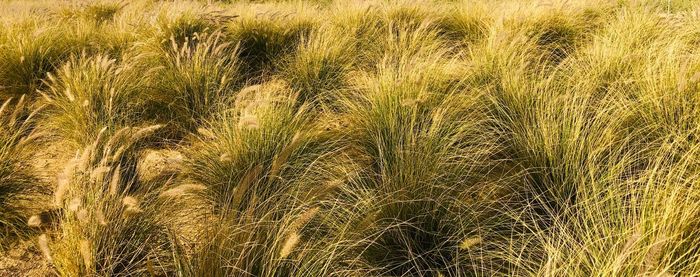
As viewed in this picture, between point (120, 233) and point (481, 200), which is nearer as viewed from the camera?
point (120, 233)

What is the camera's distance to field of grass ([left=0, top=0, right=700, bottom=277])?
190cm

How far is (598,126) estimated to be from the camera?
2754mm

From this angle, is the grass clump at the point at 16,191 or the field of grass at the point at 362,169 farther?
the grass clump at the point at 16,191

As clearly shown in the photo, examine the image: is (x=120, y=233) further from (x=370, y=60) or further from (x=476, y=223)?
(x=370, y=60)

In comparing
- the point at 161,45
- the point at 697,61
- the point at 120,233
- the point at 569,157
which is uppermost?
the point at 697,61

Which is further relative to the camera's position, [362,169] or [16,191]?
[362,169]

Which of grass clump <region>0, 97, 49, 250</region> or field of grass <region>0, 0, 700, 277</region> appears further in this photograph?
grass clump <region>0, 97, 49, 250</region>

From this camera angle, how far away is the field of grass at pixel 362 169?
75.0 inches

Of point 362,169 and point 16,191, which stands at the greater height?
point 362,169

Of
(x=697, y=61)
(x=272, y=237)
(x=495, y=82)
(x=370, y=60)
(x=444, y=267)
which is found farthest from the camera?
(x=370, y=60)

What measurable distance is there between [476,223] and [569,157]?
2.24 ft

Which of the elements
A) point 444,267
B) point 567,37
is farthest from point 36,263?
point 567,37

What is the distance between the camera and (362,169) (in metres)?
2.76

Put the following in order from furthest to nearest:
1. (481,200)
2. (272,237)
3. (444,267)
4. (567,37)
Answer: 1. (567,37)
2. (481,200)
3. (444,267)
4. (272,237)
